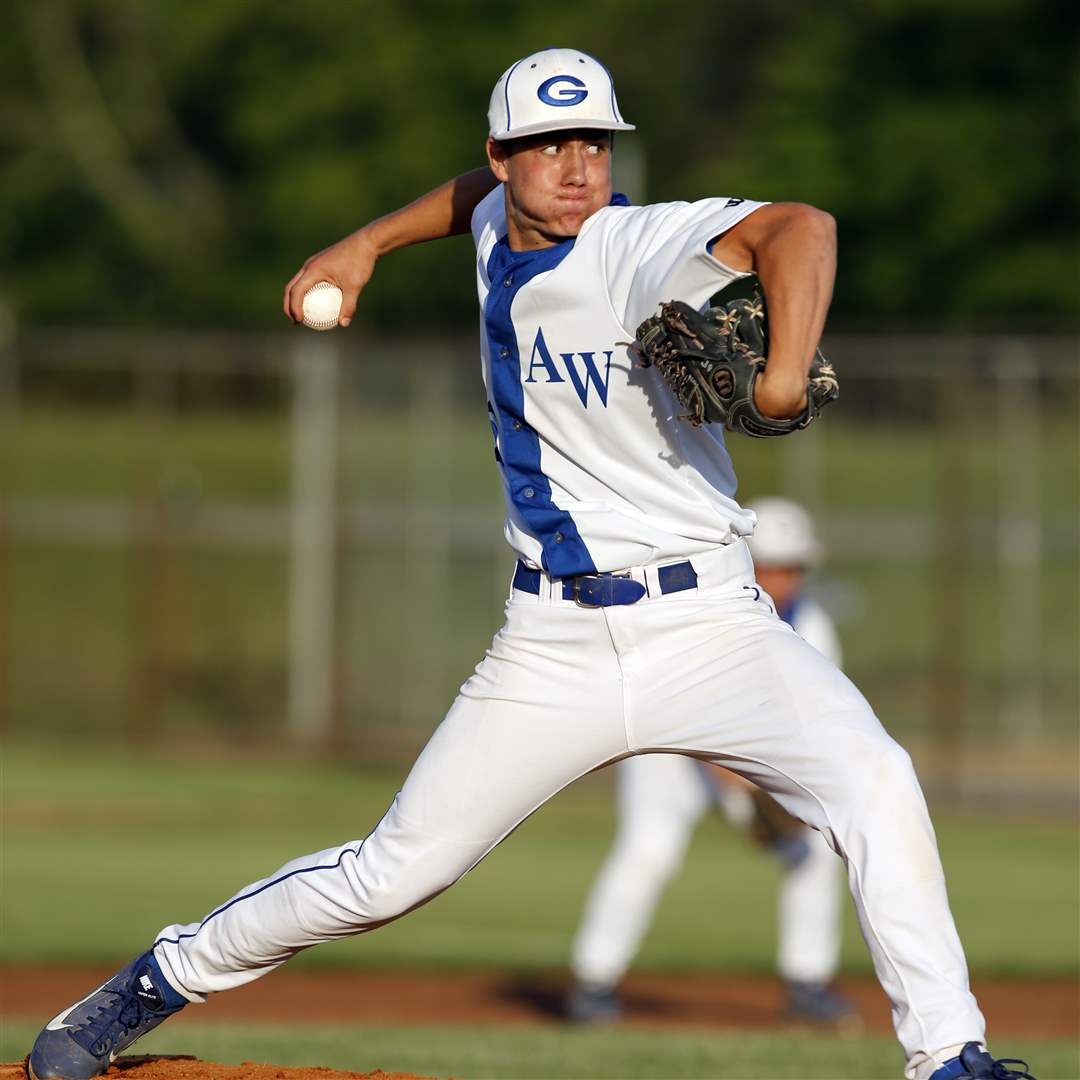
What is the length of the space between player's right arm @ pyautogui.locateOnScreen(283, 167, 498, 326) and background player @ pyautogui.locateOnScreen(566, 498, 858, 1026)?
131 inches

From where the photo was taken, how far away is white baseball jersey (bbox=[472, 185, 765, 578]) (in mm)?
4242

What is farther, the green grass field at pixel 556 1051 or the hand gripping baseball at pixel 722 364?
the green grass field at pixel 556 1051

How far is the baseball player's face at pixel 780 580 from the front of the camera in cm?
821

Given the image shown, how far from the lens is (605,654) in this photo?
14.1ft

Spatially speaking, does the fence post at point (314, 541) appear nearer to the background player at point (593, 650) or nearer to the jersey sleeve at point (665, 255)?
the background player at point (593, 650)

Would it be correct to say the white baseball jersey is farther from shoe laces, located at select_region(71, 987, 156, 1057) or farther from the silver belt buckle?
shoe laces, located at select_region(71, 987, 156, 1057)

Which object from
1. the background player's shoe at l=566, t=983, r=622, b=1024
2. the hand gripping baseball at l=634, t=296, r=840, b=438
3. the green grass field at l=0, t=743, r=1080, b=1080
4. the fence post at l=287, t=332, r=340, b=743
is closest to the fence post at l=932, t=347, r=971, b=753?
the green grass field at l=0, t=743, r=1080, b=1080

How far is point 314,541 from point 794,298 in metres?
14.4

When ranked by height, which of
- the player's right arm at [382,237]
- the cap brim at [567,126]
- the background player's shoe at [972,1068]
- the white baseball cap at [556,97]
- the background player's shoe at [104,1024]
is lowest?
the background player's shoe at [104,1024]

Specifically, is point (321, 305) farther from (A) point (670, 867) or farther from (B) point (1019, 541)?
(B) point (1019, 541)

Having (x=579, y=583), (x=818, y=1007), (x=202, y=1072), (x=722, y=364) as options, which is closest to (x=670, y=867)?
(x=818, y=1007)

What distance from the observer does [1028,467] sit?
1742 centimetres

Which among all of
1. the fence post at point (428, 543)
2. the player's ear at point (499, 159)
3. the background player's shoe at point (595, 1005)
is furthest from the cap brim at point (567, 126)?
the fence post at point (428, 543)

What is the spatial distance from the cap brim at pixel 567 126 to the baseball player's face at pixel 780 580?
13.2 feet
